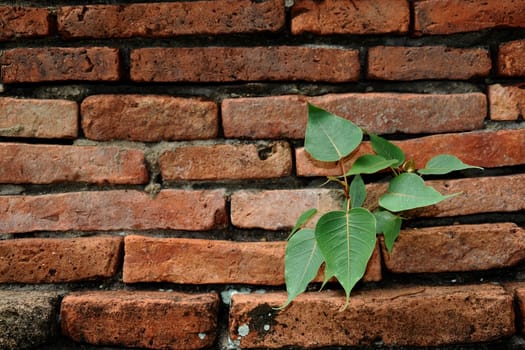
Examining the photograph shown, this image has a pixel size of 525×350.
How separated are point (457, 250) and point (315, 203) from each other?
0.24 metres

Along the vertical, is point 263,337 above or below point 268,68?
below

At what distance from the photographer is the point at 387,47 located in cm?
77

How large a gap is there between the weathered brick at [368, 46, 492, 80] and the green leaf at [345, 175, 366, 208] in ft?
0.59

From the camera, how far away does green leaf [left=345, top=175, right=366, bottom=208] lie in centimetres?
73

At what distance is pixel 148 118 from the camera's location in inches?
30.5

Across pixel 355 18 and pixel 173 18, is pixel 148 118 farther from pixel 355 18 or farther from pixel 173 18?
pixel 355 18

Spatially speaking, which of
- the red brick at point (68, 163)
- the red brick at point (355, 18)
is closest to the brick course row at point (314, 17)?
the red brick at point (355, 18)

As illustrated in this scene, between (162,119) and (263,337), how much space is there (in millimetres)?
385

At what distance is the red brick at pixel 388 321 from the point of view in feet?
2.36

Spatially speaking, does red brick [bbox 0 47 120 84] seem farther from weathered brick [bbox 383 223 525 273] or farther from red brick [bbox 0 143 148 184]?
weathered brick [bbox 383 223 525 273]

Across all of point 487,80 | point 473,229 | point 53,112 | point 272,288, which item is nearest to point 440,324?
point 473,229

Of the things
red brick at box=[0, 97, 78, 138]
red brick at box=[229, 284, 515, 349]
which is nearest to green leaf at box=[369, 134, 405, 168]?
red brick at box=[229, 284, 515, 349]

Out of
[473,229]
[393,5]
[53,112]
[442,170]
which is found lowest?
[473,229]

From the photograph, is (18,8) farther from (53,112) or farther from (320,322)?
(320,322)
